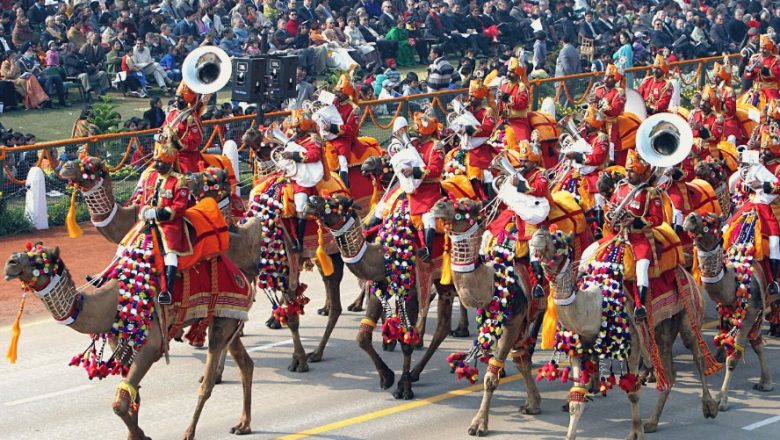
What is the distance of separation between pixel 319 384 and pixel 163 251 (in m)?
3.27

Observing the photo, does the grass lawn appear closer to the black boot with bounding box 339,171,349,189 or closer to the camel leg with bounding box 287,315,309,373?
the black boot with bounding box 339,171,349,189

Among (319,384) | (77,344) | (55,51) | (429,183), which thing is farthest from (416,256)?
(55,51)

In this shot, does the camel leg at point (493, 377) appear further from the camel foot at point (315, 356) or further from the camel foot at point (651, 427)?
the camel foot at point (315, 356)

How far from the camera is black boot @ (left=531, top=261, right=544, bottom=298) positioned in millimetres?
15539

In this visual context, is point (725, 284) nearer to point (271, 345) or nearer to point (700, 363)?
point (700, 363)

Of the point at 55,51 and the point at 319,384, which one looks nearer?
the point at 319,384

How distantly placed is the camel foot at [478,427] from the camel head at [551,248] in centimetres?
206

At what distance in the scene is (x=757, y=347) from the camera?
16516 mm

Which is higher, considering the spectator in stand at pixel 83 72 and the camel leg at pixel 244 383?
the spectator in stand at pixel 83 72

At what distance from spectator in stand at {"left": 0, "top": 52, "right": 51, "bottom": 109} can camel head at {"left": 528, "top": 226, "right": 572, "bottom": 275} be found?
65.8 ft

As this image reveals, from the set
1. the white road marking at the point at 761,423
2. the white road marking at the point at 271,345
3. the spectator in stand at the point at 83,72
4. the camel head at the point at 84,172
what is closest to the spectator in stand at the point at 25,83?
the spectator in stand at the point at 83,72

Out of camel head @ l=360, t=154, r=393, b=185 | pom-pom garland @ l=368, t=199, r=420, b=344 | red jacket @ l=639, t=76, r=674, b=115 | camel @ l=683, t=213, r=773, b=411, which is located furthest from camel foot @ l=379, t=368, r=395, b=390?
red jacket @ l=639, t=76, r=674, b=115

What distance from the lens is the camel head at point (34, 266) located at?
12703mm

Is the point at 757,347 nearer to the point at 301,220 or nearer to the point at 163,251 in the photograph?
the point at 301,220
